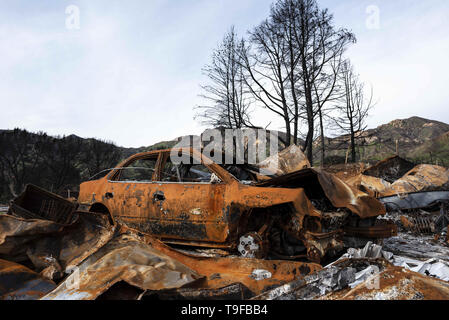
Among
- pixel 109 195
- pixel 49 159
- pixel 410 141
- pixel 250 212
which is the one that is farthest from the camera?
pixel 410 141

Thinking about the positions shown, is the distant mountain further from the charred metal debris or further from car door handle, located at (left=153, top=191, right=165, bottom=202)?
car door handle, located at (left=153, top=191, right=165, bottom=202)

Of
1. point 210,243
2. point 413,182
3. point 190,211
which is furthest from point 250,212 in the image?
point 413,182

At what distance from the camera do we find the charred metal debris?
2037mm

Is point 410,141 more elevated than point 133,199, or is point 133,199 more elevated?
point 410,141

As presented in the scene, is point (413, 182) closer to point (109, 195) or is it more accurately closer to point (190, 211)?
point (190, 211)

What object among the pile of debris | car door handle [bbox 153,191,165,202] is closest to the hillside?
the pile of debris

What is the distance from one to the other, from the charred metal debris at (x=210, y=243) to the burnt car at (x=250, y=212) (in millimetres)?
13

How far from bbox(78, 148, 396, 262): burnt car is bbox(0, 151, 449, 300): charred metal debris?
13 millimetres

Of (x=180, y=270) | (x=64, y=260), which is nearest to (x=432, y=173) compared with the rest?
(x=180, y=270)

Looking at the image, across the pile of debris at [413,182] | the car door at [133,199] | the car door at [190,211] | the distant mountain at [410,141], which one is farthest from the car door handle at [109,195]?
the distant mountain at [410,141]

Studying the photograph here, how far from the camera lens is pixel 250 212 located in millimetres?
3316

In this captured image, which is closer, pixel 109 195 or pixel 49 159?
pixel 109 195

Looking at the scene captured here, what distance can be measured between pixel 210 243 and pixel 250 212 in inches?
24.9
